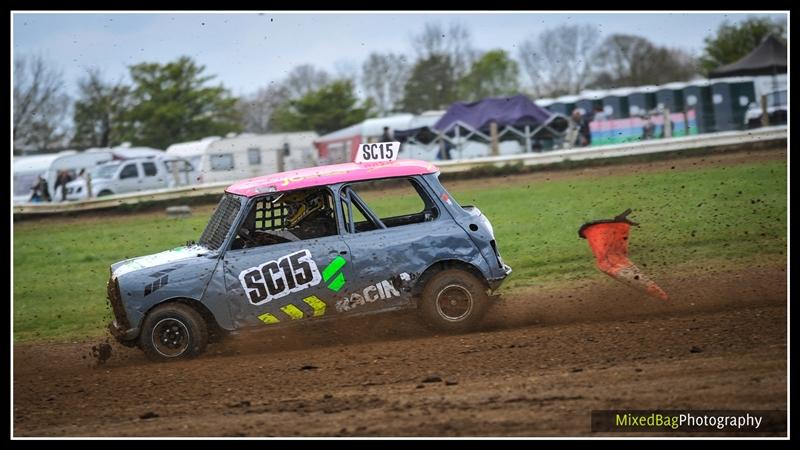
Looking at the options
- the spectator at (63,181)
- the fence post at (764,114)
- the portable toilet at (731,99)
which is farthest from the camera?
the spectator at (63,181)

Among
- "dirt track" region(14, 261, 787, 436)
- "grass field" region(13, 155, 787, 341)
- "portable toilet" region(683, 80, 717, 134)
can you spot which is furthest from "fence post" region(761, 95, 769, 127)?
"dirt track" region(14, 261, 787, 436)

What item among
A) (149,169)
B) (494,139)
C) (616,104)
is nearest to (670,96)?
(616,104)

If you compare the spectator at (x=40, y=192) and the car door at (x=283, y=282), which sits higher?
the spectator at (x=40, y=192)

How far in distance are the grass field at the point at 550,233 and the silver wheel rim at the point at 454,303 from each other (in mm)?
2790

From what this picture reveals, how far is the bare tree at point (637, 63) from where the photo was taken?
38250 mm

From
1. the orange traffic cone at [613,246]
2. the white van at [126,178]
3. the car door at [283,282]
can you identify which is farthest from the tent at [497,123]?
the car door at [283,282]

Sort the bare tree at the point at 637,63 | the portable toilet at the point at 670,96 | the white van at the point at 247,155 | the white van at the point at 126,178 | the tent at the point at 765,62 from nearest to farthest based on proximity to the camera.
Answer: the white van at the point at 247,155
the white van at the point at 126,178
the portable toilet at the point at 670,96
the tent at the point at 765,62
the bare tree at the point at 637,63

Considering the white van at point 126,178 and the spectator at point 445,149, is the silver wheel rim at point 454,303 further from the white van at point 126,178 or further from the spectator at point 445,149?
the white van at point 126,178

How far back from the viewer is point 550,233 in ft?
46.5

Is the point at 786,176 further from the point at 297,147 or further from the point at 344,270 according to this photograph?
the point at 297,147

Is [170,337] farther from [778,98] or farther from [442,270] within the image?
[778,98]

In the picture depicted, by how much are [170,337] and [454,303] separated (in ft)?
8.78

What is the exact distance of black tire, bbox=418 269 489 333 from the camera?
8719mm

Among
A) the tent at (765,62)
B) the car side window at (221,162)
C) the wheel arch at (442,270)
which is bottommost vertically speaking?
the wheel arch at (442,270)
